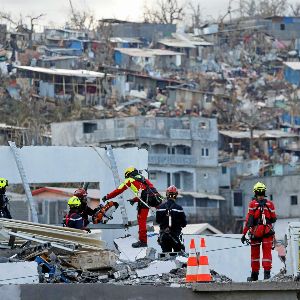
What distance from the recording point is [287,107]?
A: 104375mm

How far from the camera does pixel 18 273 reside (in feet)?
55.9

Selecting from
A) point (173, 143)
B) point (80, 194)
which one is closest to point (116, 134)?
point (173, 143)

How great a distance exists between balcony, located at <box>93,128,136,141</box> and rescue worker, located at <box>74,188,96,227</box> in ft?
194

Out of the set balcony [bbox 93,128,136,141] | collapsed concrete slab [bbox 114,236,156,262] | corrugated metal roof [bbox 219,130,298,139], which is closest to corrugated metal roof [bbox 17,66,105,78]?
corrugated metal roof [bbox 219,130,298,139]

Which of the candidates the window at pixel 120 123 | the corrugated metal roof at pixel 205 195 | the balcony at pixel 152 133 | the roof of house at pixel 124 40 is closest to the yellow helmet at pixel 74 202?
the corrugated metal roof at pixel 205 195

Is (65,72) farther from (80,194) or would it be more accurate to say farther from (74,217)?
(74,217)

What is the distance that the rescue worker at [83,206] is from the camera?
20.9m

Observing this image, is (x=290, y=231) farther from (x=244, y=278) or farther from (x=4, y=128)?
(x=4, y=128)

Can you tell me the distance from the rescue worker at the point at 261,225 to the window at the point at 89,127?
208 ft

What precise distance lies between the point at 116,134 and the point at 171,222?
203 feet

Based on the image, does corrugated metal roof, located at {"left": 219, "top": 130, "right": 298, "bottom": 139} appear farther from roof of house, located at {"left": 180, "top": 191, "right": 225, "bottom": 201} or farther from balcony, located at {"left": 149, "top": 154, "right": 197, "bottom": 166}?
roof of house, located at {"left": 180, "top": 191, "right": 225, "bottom": 201}

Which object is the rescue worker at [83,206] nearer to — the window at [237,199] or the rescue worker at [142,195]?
the rescue worker at [142,195]

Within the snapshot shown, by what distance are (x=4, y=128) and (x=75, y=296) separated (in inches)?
2302

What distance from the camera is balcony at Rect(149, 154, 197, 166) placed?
8306 cm
